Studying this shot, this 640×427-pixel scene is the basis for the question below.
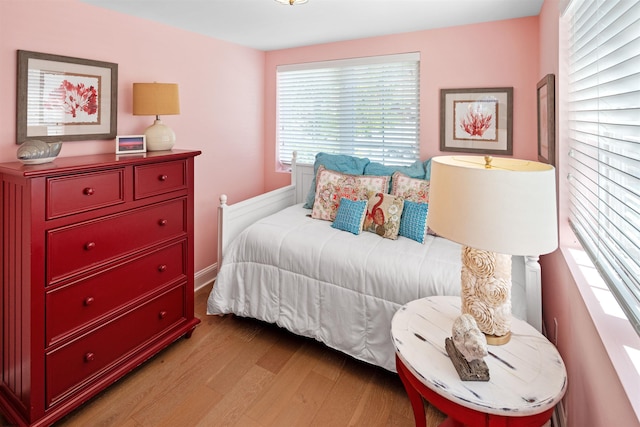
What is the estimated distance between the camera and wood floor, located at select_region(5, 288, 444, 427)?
1876mm

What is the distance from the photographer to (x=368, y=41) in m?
3.28

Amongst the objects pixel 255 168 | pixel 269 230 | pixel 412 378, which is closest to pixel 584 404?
pixel 412 378

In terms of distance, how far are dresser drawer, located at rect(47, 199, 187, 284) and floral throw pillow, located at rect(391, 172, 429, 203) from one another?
158cm

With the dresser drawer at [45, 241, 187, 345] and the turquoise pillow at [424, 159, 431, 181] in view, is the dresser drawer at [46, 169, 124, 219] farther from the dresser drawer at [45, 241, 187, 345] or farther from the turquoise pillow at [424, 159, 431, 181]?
the turquoise pillow at [424, 159, 431, 181]

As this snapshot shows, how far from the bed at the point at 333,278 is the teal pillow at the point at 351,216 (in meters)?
0.05

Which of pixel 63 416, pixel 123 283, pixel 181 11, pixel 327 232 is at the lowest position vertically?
pixel 63 416

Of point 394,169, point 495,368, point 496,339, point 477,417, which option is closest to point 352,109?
point 394,169

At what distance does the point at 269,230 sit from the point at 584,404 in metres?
1.98

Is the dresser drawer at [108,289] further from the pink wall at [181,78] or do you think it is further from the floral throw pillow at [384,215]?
the floral throw pillow at [384,215]

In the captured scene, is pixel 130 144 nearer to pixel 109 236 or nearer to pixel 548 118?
pixel 109 236

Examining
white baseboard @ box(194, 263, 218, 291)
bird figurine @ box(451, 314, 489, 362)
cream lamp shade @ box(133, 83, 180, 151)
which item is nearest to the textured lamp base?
bird figurine @ box(451, 314, 489, 362)

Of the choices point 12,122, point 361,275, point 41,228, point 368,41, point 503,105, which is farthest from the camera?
point 368,41

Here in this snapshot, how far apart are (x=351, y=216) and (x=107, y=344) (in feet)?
5.69

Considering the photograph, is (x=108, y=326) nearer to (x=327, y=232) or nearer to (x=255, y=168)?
(x=327, y=232)
